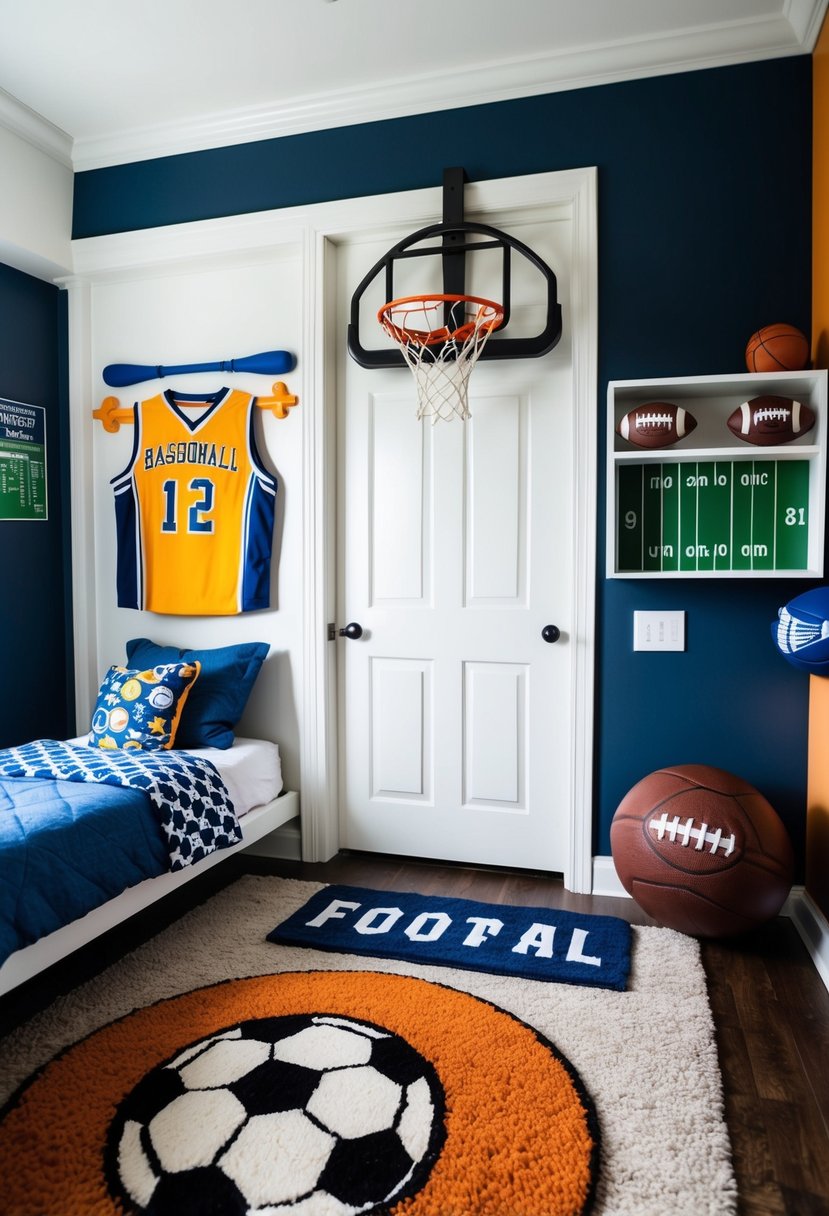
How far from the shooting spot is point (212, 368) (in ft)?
10.8

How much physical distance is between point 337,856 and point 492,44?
2.97 metres

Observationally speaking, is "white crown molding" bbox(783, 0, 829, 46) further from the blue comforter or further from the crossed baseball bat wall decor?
the blue comforter

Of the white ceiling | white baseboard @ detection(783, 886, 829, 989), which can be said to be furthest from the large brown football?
white baseboard @ detection(783, 886, 829, 989)

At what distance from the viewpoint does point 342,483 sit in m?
3.23

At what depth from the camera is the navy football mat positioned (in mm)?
2297

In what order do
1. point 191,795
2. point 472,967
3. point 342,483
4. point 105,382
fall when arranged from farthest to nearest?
point 105,382 → point 342,483 → point 191,795 → point 472,967

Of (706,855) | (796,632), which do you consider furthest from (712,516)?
(706,855)

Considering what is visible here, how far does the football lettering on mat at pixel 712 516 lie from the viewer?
2.61 meters

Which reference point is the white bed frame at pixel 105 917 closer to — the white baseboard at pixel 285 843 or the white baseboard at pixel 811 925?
the white baseboard at pixel 285 843

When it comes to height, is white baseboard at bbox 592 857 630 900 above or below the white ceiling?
below

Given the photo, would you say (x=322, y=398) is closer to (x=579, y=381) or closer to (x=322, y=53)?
Result: (x=579, y=381)

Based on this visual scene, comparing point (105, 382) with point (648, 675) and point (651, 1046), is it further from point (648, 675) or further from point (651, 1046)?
point (651, 1046)

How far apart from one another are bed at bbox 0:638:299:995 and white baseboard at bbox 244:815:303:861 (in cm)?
11

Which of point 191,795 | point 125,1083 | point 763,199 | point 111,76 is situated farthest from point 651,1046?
point 111,76
